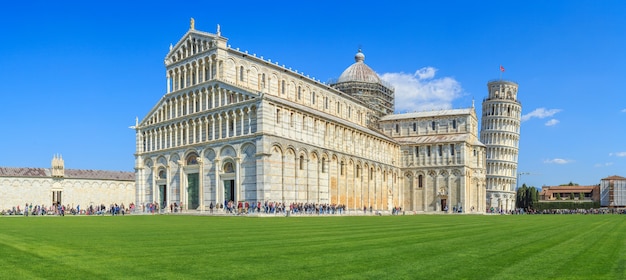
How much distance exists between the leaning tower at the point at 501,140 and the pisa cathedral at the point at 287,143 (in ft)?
97.6

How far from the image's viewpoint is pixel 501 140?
11494 cm

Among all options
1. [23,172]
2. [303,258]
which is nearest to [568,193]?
[23,172]

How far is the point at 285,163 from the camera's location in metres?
52.5

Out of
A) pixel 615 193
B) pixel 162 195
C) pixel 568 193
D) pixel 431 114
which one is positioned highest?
pixel 431 114

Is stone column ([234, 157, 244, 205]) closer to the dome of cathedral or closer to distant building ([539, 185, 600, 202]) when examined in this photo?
the dome of cathedral

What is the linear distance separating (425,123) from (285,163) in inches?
1507

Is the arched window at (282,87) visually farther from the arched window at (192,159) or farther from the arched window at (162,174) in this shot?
the arched window at (162,174)

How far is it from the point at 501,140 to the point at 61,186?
85612 mm

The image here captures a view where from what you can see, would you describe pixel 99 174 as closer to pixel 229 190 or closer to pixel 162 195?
pixel 162 195

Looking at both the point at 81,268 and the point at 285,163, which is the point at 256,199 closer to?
the point at 285,163

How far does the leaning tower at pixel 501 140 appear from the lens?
11375cm

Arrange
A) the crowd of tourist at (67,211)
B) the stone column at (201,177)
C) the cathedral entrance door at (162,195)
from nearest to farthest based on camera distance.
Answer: the stone column at (201,177) → the crowd of tourist at (67,211) → the cathedral entrance door at (162,195)

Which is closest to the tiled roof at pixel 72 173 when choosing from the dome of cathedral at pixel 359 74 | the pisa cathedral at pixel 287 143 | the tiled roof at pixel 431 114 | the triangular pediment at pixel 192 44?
the pisa cathedral at pixel 287 143

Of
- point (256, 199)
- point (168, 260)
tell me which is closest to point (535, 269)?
point (168, 260)
